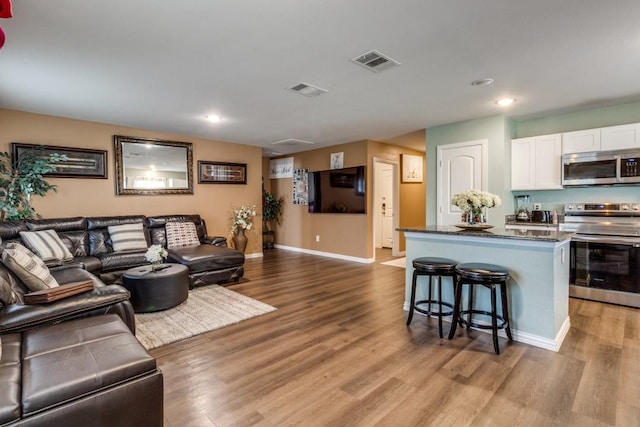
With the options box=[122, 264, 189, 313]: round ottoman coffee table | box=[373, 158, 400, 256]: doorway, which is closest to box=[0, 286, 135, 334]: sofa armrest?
box=[122, 264, 189, 313]: round ottoman coffee table

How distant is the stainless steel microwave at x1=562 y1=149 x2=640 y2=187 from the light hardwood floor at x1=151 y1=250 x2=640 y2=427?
154 centimetres

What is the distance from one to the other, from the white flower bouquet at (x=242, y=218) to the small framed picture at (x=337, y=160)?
200 centimetres

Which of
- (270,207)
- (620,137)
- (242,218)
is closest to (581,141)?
(620,137)

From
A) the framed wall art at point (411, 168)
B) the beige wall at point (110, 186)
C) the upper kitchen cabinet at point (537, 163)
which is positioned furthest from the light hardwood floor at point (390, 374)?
the framed wall art at point (411, 168)

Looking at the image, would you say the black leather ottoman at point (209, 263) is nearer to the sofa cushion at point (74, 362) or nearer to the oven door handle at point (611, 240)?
the sofa cushion at point (74, 362)

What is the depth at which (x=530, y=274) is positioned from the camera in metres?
2.64

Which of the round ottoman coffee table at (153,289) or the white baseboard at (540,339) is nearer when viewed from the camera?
the white baseboard at (540,339)

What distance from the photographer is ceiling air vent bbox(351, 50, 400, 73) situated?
2.65 metres

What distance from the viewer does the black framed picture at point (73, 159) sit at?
4.21 metres

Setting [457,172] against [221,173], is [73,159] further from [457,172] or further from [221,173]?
[457,172]

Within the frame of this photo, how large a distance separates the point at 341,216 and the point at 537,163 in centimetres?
355

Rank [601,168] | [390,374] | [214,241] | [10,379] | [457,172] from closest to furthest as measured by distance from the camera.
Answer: [10,379], [390,374], [601,168], [457,172], [214,241]

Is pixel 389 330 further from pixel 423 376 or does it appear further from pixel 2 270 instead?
pixel 2 270

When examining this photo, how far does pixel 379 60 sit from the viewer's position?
275 centimetres
